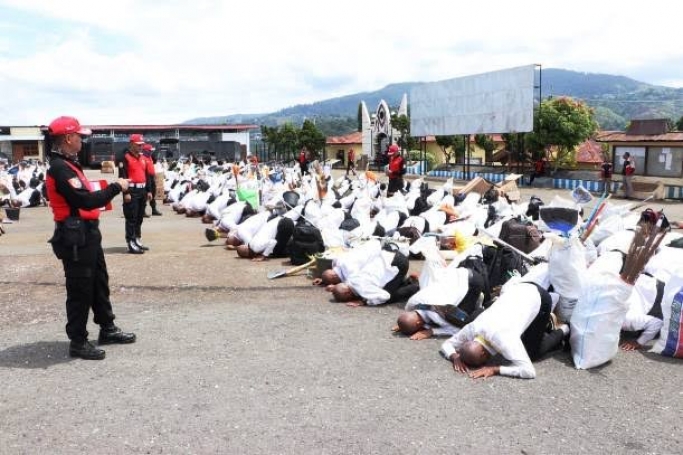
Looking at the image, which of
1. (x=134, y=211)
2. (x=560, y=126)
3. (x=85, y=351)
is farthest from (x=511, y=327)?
(x=560, y=126)

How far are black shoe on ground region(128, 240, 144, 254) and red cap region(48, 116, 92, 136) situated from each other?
434 cm

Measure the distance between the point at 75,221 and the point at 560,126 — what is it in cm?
2267

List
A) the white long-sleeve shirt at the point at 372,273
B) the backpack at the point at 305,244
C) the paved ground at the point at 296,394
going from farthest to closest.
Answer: the backpack at the point at 305,244
the white long-sleeve shirt at the point at 372,273
the paved ground at the point at 296,394

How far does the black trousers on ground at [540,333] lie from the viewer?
3773mm

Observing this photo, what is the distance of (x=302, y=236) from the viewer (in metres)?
7.05

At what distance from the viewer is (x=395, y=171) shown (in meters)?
10.8

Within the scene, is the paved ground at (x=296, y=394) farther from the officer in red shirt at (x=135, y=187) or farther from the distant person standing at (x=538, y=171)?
the distant person standing at (x=538, y=171)

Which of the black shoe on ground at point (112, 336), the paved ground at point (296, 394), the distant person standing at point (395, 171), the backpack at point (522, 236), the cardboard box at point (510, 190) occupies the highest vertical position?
the distant person standing at point (395, 171)

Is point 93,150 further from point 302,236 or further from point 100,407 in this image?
point 100,407

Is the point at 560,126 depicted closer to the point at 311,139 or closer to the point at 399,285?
the point at 399,285

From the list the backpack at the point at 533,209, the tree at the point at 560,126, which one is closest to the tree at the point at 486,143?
the tree at the point at 560,126

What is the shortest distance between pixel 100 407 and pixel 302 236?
12.9 feet

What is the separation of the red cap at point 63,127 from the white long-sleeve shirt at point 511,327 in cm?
274

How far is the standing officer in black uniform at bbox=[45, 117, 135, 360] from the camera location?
12.5ft
